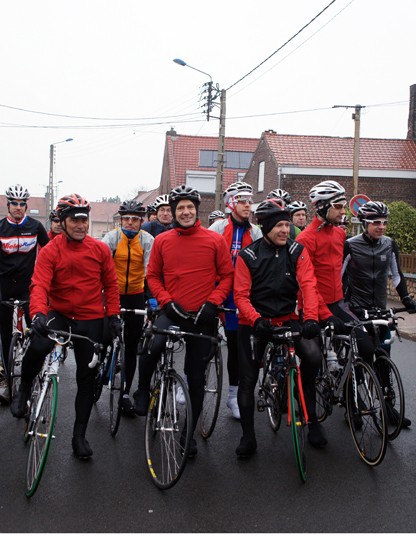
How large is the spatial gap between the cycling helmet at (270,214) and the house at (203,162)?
41.9 meters

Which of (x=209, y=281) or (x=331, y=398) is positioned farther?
(x=331, y=398)

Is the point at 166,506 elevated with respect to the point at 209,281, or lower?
lower

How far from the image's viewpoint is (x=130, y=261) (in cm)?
639

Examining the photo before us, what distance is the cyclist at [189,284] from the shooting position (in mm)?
5062

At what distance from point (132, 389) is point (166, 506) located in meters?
3.28

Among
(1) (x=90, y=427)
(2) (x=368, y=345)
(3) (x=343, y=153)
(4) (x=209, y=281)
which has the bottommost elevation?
(1) (x=90, y=427)

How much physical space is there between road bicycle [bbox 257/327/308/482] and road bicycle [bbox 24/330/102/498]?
1.43 meters

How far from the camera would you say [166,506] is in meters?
4.16

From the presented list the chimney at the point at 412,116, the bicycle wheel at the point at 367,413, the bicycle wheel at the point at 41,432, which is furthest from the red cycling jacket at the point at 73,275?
the chimney at the point at 412,116

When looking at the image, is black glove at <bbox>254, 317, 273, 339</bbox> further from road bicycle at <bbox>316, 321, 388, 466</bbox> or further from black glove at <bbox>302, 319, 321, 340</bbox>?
road bicycle at <bbox>316, 321, 388, 466</bbox>

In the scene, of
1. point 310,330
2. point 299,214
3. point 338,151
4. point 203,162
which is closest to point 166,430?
point 310,330

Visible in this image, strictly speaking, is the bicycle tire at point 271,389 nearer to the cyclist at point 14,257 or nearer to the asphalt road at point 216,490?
the asphalt road at point 216,490
